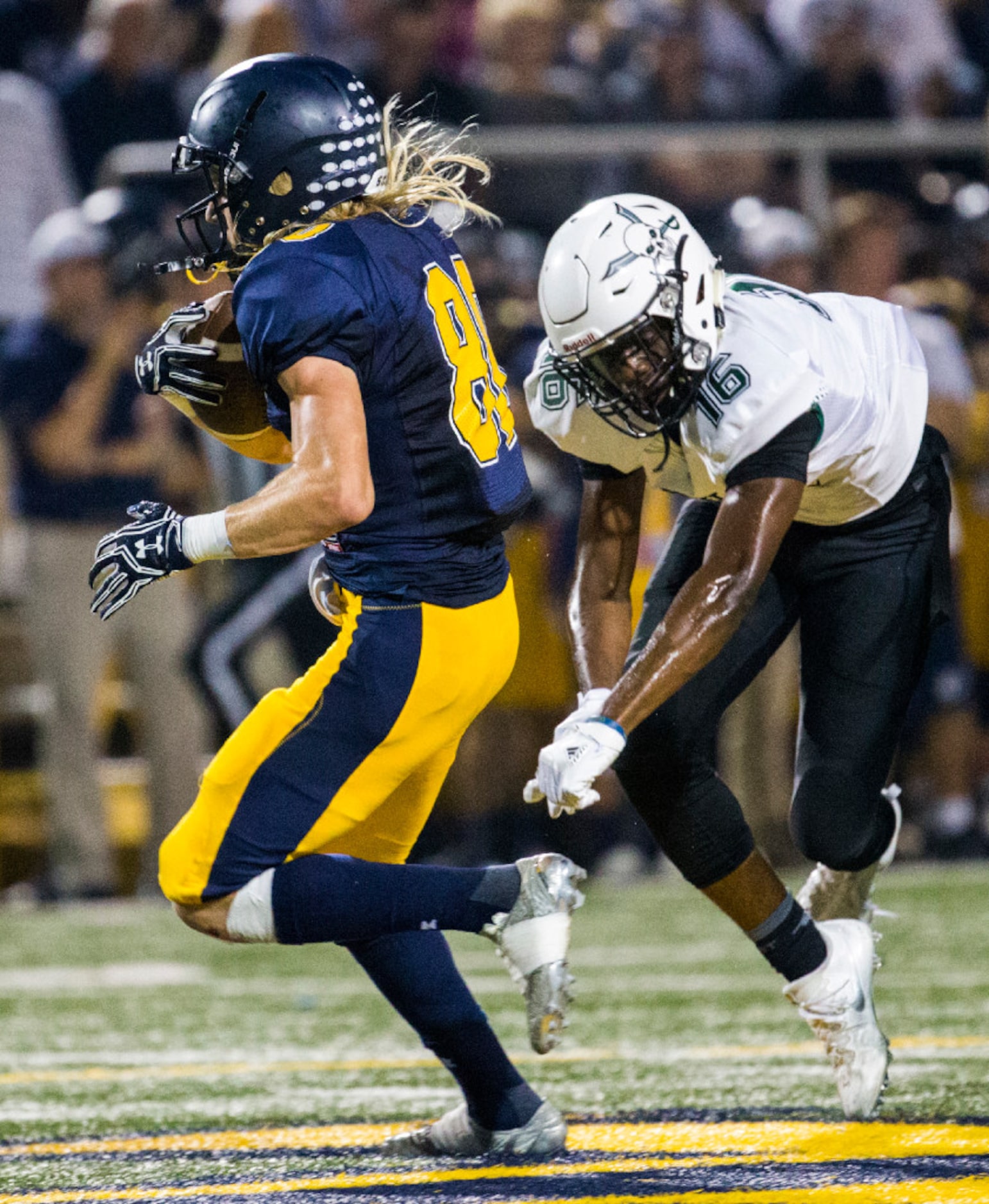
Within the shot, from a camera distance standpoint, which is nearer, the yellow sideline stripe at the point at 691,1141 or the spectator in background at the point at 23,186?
the yellow sideline stripe at the point at 691,1141

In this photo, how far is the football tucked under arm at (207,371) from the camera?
10.2 feet

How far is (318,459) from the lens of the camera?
9.04 feet

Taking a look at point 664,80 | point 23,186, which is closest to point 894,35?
point 664,80

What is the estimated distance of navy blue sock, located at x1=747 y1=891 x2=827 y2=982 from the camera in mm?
3361

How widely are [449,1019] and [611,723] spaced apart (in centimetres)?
56

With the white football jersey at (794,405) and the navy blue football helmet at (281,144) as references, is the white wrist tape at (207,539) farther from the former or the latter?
the white football jersey at (794,405)

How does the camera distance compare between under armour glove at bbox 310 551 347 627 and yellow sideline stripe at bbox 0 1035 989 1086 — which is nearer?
under armour glove at bbox 310 551 347 627

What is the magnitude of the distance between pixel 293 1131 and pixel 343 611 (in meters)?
0.94

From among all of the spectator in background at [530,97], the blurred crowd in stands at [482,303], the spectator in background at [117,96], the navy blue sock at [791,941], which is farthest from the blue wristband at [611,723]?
the spectator in background at [117,96]

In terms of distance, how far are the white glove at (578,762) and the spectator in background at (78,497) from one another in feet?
12.7

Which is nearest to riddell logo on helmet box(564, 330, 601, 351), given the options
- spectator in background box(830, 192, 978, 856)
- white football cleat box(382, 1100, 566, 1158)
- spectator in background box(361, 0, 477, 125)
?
white football cleat box(382, 1100, 566, 1158)

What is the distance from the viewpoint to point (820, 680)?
350 centimetres

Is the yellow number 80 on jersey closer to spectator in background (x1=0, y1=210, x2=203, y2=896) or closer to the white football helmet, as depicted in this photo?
the white football helmet

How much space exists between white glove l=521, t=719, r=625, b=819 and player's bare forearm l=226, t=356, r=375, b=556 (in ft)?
1.61
